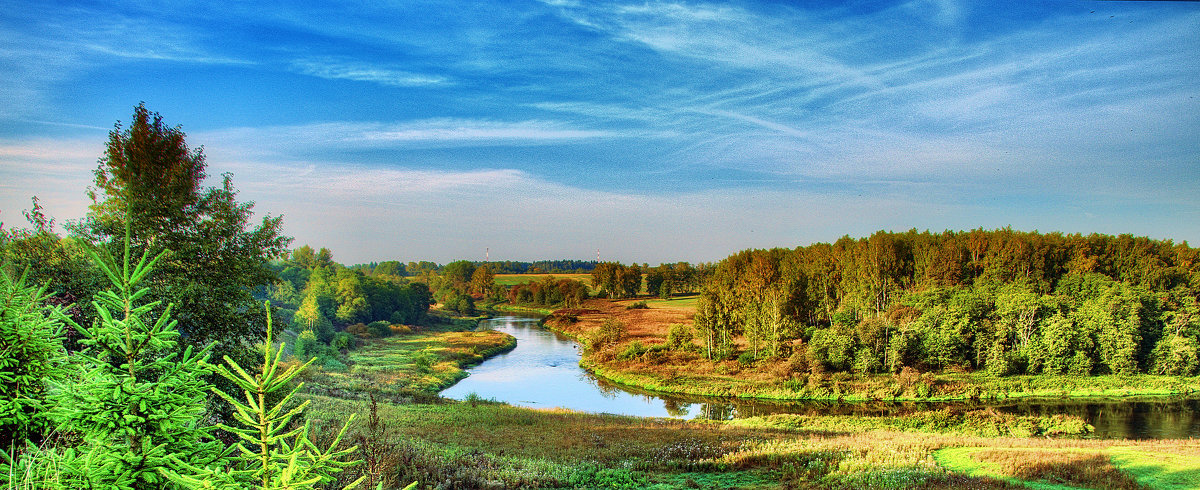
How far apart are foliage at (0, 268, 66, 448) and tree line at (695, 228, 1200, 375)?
144ft

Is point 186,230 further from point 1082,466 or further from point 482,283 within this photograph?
point 482,283

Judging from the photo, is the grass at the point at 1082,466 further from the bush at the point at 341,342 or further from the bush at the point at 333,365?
the bush at the point at 341,342

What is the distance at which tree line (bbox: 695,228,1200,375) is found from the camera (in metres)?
40.5

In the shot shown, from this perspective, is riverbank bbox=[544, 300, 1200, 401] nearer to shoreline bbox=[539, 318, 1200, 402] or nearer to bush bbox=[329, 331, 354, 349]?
shoreline bbox=[539, 318, 1200, 402]

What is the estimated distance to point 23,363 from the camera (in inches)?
125

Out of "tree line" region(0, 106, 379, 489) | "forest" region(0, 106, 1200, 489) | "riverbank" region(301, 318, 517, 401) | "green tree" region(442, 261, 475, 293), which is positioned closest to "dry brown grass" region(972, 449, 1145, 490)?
"forest" region(0, 106, 1200, 489)

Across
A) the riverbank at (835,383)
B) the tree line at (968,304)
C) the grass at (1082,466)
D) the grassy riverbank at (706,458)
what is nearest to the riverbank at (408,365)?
the grassy riverbank at (706,458)

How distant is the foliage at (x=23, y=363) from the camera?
3.07 meters

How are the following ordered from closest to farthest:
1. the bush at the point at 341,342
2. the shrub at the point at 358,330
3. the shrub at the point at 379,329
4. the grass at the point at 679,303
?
the bush at the point at 341,342 → the shrub at the point at 358,330 → the shrub at the point at 379,329 → the grass at the point at 679,303

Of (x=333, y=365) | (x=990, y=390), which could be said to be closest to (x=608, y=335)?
(x=333, y=365)

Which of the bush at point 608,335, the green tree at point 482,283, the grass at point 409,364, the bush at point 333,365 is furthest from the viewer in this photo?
Result: the green tree at point 482,283

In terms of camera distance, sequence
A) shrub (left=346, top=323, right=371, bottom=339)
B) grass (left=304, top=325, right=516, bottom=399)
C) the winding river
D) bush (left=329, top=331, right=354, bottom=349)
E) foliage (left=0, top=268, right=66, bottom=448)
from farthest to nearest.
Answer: shrub (left=346, top=323, right=371, bottom=339) → bush (left=329, top=331, right=354, bottom=349) → grass (left=304, top=325, right=516, bottom=399) → the winding river → foliage (left=0, top=268, right=66, bottom=448)

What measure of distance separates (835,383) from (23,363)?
4241 centimetres

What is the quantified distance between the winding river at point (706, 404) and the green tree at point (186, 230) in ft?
74.3
